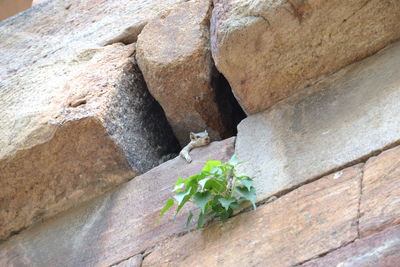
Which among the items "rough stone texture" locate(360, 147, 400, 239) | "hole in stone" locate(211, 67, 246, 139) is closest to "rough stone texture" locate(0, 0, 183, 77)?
"hole in stone" locate(211, 67, 246, 139)

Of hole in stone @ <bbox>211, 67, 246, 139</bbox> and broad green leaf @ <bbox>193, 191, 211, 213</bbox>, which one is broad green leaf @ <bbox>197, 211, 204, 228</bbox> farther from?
hole in stone @ <bbox>211, 67, 246, 139</bbox>

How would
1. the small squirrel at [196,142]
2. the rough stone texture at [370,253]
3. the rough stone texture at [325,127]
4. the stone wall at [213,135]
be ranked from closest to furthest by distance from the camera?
the rough stone texture at [370,253], the stone wall at [213,135], the rough stone texture at [325,127], the small squirrel at [196,142]

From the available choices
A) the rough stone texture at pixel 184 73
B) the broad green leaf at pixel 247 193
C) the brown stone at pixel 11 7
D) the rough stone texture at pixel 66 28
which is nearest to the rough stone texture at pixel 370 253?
the broad green leaf at pixel 247 193

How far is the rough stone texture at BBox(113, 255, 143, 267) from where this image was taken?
302 centimetres

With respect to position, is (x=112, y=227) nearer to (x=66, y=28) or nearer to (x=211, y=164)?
(x=211, y=164)

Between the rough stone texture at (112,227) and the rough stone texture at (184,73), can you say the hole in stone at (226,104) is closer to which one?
the rough stone texture at (184,73)

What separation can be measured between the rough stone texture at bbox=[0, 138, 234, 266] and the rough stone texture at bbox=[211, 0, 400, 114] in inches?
14.3

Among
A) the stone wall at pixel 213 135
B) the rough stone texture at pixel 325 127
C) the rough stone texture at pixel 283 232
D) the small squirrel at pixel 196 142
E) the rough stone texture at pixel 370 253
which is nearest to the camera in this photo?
the rough stone texture at pixel 370 253

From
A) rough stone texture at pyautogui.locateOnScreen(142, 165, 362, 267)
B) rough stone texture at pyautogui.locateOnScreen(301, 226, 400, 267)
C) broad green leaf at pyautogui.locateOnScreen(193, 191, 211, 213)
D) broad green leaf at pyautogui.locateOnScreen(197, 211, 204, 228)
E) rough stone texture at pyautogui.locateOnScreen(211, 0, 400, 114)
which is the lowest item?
rough stone texture at pyautogui.locateOnScreen(301, 226, 400, 267)

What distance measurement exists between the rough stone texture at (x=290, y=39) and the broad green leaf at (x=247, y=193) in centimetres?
61

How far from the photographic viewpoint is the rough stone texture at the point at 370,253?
220cm

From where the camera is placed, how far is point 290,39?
10.5ft

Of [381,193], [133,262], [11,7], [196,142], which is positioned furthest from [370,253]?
[11,7]

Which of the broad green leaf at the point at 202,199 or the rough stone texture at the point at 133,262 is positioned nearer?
the broad green leaf at the point at 202,199
